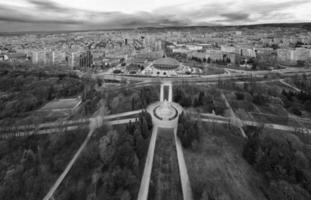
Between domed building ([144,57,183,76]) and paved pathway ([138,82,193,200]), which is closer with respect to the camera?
paved pathway ([138,82,193,200])

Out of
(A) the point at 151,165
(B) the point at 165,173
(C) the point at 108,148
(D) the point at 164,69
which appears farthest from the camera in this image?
(D) the point at 164,69

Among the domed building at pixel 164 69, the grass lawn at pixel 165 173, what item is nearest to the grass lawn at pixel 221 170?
the grass lawn at pixel 165 173

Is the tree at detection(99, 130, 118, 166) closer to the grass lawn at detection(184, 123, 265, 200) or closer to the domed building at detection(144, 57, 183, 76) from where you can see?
the grass lawn at detection(184, 123, 265, 200)

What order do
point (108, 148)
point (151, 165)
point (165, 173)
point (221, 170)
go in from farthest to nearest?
point (108, 148) → point (151, 165) → point (221, 170) → point (165, 173)

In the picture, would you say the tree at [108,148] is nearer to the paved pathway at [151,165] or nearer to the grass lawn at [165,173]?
the paved pathway at [151,165]

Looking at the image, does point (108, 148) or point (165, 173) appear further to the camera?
point (108, 148)

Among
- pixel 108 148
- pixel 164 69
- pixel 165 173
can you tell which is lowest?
pixel 165 173

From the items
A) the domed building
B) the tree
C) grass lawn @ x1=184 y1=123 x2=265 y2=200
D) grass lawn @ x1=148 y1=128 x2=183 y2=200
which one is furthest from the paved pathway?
the domed building

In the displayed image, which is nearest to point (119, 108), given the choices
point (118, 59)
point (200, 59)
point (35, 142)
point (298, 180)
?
point (35, 142)

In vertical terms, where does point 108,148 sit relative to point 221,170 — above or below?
above

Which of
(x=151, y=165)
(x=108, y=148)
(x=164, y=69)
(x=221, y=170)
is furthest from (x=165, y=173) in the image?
(x=164, y=69)

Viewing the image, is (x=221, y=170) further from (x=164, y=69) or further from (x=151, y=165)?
(x=164, y=69)
